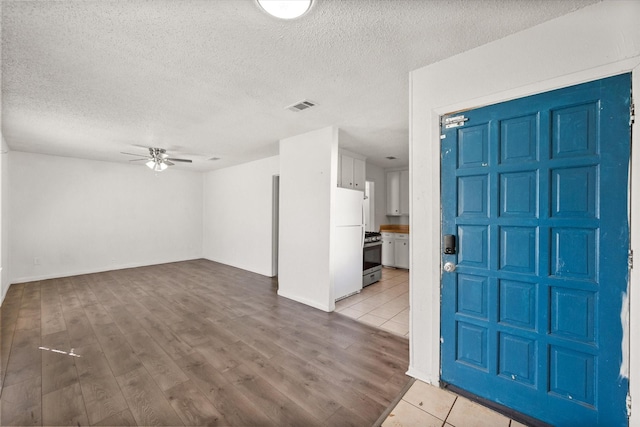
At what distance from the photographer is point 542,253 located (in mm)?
1691

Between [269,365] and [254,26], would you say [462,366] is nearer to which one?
[269,365]

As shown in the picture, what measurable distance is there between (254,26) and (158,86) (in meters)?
1.42

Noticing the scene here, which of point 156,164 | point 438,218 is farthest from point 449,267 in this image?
point 156,164

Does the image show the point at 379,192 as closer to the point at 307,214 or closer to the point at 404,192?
the point at 404,192

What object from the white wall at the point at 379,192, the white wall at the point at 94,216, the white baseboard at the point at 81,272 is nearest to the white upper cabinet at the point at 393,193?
the white wall at the point at 379,192

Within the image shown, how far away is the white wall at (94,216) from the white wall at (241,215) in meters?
0.62

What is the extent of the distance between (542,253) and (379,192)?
5541 millimetres

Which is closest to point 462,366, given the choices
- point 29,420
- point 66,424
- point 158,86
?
point 66,424

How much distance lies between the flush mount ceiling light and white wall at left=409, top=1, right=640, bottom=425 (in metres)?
1.19

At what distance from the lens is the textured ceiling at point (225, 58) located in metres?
1.58

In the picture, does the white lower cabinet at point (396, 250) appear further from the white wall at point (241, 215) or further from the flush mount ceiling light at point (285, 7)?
the flush mount ceiling light at point (285, 7)

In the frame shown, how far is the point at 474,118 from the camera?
1948 mm

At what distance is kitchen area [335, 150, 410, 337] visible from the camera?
11.9ft

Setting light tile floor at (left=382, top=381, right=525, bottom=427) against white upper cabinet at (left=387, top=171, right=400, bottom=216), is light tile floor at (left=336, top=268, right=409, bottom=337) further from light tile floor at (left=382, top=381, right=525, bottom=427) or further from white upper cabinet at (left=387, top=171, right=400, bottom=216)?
white upper cabinet at (left=387, top=171, right=400, bottom=216)
